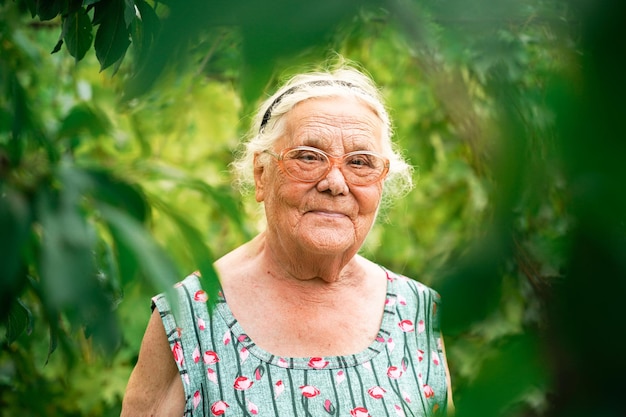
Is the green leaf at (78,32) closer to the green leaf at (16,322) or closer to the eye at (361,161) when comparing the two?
the green leaf at (16,322)

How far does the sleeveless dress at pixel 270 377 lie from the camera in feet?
5.64

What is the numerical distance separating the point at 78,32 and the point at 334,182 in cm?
82

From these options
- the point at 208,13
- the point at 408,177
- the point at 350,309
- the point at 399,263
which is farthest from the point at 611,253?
the point at 399,263

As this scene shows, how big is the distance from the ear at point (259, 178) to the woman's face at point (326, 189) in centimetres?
7

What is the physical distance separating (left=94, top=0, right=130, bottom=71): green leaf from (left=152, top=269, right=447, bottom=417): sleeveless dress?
93cm

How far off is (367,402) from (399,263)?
1760mm

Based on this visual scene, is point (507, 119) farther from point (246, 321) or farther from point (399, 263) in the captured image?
point (399, 263)

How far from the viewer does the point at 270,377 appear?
1743 mm

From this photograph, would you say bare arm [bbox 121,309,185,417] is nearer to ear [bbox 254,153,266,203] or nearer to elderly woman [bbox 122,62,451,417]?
elderly woman [bbox 122,62,451,417]

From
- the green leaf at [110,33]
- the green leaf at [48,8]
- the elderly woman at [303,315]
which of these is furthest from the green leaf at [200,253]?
the elderly woman at [303,315]

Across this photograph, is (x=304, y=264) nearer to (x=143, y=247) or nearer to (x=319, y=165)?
(x=319, y=165)

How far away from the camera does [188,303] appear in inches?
71.2

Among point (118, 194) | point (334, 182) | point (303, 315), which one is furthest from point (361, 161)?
point (118, 194)

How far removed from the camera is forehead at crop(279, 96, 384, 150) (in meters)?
1.73
